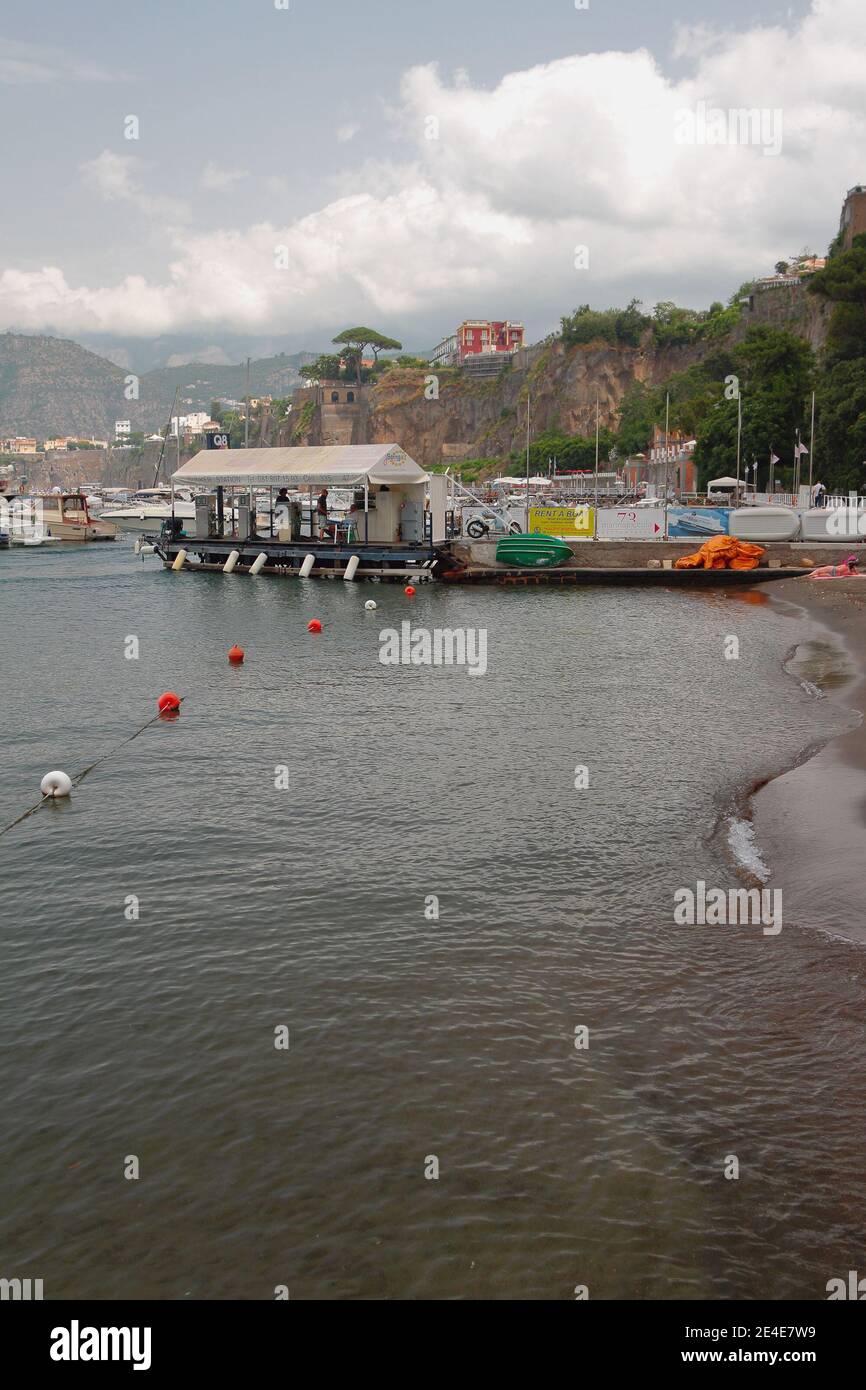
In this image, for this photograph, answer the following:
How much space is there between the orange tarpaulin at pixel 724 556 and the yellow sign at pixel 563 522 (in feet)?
18.7

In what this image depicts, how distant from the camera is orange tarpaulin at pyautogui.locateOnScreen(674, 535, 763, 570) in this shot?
52.9m

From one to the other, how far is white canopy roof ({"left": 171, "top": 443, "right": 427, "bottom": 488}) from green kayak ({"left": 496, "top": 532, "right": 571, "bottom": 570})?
518 centimetres

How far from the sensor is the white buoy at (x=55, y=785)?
659 inches

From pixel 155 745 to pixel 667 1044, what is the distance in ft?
43.6

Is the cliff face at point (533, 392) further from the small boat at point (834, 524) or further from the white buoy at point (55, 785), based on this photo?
the white buoy at point (55, 785)

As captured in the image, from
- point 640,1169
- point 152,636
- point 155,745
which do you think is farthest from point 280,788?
point 152,636

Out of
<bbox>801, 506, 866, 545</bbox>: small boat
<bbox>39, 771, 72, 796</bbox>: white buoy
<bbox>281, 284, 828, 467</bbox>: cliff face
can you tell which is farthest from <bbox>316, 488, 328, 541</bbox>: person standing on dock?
<bbox>281, 284, 828, 467</bbox>: cliff face

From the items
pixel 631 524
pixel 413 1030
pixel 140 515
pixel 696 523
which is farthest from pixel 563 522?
pixel 140 515

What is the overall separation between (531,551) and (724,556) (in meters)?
9.04

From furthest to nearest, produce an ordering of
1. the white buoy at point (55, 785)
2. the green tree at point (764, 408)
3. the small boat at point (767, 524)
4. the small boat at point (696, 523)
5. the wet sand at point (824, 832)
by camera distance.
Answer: the green tree at point (764, 408)
the small boat at point (696, 523)
the small boat at point (767, 524)
the white buoy at point (55, 785)
the wet sand at point (824, 832)

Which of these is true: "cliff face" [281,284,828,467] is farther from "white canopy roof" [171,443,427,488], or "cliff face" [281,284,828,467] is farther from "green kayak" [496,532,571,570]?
"white canopy roof" [171,443,427,488]

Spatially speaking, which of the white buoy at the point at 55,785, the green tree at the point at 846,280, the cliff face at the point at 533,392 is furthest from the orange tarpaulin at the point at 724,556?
the cliff face at the point at 533,392

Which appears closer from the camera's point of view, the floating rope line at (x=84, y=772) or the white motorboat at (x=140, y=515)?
the floating rope line at (x=84, y=772)
